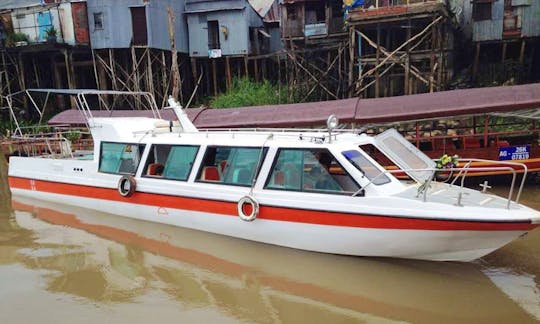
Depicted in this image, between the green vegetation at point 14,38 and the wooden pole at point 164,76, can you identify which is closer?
the green vegetation at point 14,38

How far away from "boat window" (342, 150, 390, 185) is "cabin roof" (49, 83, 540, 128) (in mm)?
4238

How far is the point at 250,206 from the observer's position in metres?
6.80

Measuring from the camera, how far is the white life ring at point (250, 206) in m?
6.69

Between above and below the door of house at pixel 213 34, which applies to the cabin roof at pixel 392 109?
below

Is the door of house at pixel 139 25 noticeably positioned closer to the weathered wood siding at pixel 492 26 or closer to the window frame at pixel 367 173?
the weathered wood siding at pixel 492 26

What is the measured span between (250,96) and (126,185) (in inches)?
494

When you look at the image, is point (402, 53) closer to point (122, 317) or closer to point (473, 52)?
point (473, 52)

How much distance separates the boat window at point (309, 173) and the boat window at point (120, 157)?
3042 mm

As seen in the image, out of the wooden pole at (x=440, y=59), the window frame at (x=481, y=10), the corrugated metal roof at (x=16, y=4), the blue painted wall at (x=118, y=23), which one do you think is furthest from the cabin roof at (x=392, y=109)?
the corrugated metal roof at (x=16, y=4)

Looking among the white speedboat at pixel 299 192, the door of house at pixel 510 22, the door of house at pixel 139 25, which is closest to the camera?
the white speedboat at pixel 299 192

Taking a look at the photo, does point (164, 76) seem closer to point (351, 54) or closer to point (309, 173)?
point (351, 54)

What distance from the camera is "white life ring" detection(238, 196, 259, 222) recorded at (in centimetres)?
669

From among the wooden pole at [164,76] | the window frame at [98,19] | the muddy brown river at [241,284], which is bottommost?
the muddy brown river at [241,284]

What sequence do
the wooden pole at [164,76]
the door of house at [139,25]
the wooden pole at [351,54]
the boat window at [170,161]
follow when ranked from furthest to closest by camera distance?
the wooden pole at [164,76] → the door of house at [139,25] → the wooden pole at [351,54] → the boat window at [170,161]
